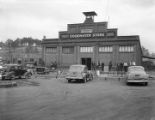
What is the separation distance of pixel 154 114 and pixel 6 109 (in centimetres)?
594

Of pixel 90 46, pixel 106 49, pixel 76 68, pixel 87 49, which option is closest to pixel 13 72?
pixel 76 68

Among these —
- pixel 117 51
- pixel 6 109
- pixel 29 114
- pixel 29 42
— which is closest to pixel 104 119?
pixel 29 114

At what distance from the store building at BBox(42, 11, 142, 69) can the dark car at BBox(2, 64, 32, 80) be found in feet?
64.8

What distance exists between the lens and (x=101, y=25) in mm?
48625

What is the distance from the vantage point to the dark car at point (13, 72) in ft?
81.4

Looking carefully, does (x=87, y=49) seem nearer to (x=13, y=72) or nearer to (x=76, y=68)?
(x=76, y=68)

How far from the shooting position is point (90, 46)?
45.7 m

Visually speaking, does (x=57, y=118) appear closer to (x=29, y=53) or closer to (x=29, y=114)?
(x=29, y=114)

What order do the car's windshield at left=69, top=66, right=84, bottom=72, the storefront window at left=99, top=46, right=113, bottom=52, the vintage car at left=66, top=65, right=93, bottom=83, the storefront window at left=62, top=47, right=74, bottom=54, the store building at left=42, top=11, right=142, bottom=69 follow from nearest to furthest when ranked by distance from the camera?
the vintage car at left=66, top=65, right=93, bottom=83
the car's windshield at left=69, top=66, right=84, bottom=72
the store building at left=42, top=11, right=142, bottom=69
the storefront window at left=99, top=46, right=113, bottom=52
the storefront window at left=62, top=47, right=74, bottom=54

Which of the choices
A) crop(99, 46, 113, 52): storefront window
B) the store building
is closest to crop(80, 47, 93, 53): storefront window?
the store building

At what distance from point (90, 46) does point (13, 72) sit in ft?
74.6

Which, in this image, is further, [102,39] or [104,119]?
[102,39]

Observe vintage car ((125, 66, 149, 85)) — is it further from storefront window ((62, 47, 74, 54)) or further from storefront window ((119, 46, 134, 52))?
storefront window ((62, 47, 74, 54))

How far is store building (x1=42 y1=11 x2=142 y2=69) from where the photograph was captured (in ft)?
141
